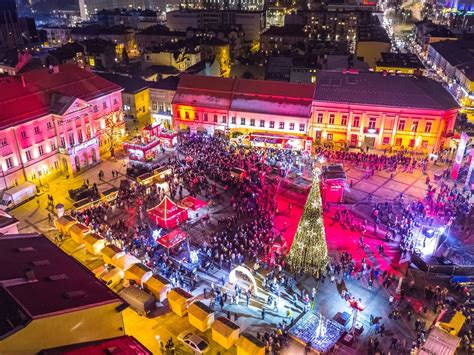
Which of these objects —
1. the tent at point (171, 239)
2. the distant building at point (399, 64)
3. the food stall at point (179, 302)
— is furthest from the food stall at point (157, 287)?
the distant building at point (399, 64)

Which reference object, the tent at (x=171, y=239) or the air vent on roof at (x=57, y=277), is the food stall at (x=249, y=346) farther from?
the tent at (x=171, y=239)

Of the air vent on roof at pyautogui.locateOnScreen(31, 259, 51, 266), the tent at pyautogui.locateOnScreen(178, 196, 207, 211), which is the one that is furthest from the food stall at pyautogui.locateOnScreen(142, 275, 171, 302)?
the tent at pyautogui.locateOnScreen(178, 196, 207, 211)

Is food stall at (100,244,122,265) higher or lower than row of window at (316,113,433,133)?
higher

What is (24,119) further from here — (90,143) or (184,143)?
(184,143)

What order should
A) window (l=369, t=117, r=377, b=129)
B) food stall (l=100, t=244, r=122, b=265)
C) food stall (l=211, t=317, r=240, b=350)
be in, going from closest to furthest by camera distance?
food stall (l=211, t=317, r=240, b=350) → food stall (l=100, t=244, r=122, b=265) → window (l=369, t=117, r=377, b=129)

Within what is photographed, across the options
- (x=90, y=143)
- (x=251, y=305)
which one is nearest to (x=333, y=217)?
(x=251, y=305)

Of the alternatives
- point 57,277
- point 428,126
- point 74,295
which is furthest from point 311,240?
point 428,126

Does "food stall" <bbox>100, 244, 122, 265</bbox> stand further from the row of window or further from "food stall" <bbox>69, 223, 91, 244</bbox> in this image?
the row of window
